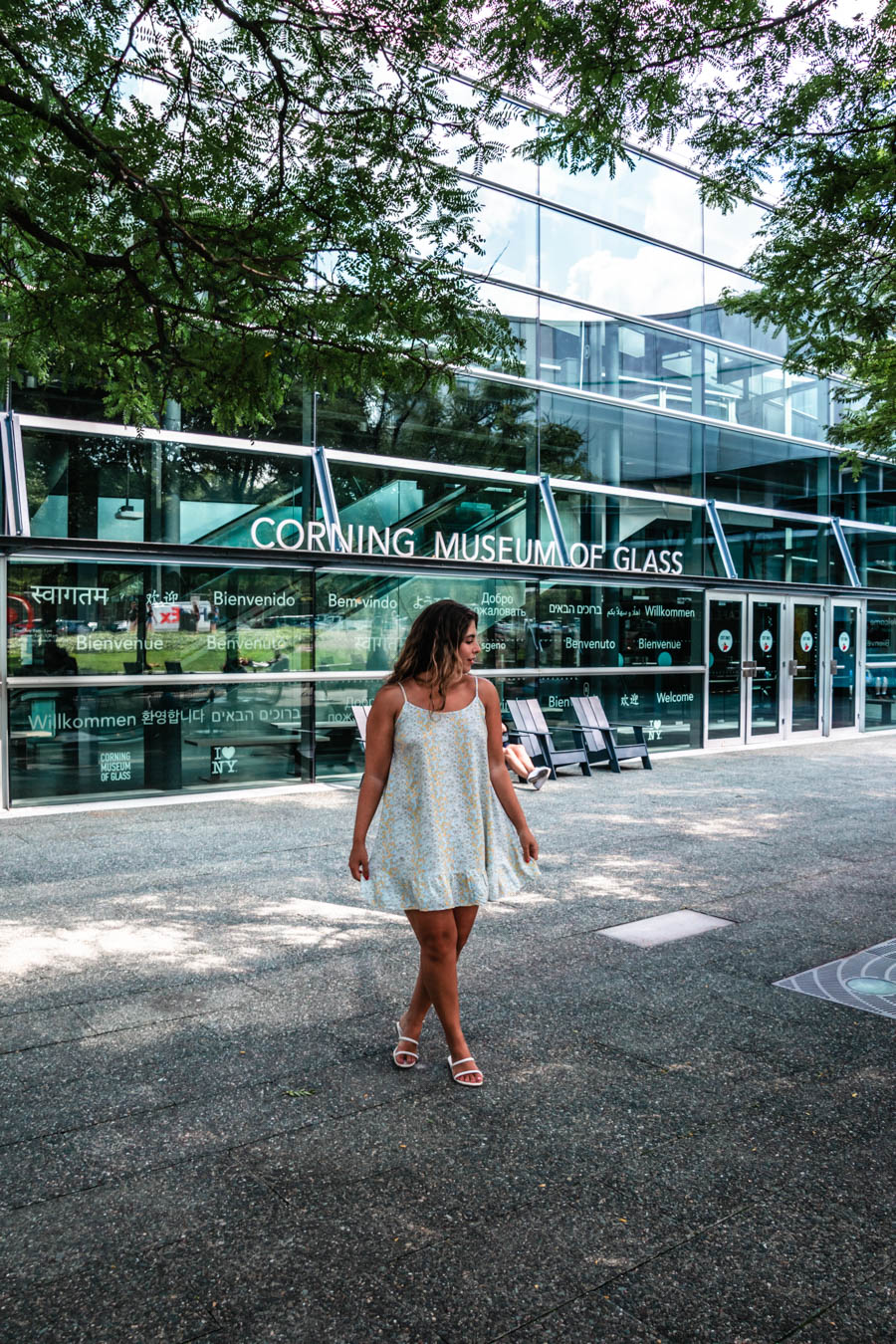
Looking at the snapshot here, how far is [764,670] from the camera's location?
58.5 ft

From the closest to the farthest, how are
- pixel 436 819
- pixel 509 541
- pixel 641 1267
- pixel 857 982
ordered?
pixel 641 1267 < pixel 436 819 < pixel 857 982 < pixel 509 541

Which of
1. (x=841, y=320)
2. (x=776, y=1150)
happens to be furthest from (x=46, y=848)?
(x=841, y=320)

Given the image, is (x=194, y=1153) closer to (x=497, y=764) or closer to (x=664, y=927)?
(x=497, y=764)

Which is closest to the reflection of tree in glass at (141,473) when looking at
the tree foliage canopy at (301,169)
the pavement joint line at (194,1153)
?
the tree foliage canopy at (301,169)

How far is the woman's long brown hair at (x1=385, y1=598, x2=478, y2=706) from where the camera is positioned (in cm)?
403

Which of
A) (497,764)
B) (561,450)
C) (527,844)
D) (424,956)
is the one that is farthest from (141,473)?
(424,956)

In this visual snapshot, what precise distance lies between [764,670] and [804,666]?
1.38 metres

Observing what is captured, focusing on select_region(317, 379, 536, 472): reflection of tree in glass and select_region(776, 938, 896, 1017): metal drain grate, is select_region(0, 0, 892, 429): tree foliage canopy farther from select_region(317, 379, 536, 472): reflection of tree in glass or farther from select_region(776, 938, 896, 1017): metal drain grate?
select_region(317, 379, 536, 472): reflection of tree in glass

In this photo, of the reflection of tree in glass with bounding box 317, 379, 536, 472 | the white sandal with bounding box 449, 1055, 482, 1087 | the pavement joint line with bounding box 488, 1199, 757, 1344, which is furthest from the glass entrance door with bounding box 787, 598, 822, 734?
the pavement joint line with bounding box 488, 1199, 757, 1344

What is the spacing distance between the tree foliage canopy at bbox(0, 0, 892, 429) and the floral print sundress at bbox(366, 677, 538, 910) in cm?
329

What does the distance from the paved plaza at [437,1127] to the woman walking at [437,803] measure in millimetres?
551

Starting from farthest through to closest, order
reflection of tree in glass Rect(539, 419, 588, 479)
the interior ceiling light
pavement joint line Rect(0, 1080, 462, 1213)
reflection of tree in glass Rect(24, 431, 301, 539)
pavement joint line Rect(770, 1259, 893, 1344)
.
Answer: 1. reflection of tree in glass Rect(539, 419, 588, 479)
2. the interior ceiling light
3. reflection of tree in glass Rect(24, 431, 301, 539)
4. pavement joint line Rect(0, 1080, 462, 1213)
5. pavement joint line Rect(770, 1259, 893, 1344)

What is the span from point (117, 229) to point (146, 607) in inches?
215

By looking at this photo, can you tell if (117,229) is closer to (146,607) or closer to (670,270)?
(146,607)
